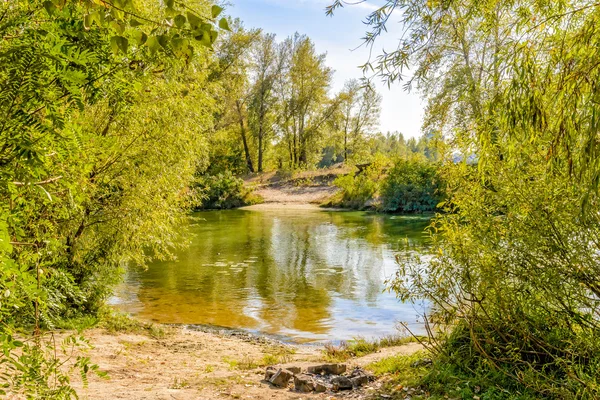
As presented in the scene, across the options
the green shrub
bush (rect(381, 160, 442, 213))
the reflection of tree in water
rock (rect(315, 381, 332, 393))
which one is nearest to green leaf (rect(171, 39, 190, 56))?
rock (rect(315, 381, 332, 393))

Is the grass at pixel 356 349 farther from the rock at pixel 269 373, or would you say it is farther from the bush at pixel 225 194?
the bush at pixel 225 194

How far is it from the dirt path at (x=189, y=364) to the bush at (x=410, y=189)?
75.2 feet

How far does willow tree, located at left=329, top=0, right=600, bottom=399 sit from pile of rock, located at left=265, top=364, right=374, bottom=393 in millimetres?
1039

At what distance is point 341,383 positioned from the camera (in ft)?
17.6

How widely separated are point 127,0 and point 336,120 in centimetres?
4580

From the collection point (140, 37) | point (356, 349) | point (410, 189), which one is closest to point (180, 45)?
point (140, 37)

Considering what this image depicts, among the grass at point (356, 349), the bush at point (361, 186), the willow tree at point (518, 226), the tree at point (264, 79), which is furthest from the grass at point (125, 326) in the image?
the tree at point (264, 79)

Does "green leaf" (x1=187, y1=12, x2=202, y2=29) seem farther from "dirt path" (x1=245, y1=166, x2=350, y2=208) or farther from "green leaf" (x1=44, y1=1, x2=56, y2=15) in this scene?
"dirt path" (x1=245, y1=166, x2=350, y2=208)

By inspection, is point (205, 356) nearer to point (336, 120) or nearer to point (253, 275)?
point (253, 275)

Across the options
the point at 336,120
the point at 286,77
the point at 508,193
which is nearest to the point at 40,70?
the point at 508,193

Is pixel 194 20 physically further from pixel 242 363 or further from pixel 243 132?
pixel 243 132

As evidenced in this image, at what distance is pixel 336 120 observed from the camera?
153 ft

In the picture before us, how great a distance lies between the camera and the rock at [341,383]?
17.4ft

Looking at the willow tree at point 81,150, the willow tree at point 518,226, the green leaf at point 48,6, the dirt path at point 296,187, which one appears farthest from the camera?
the dirt path at point 296,187
